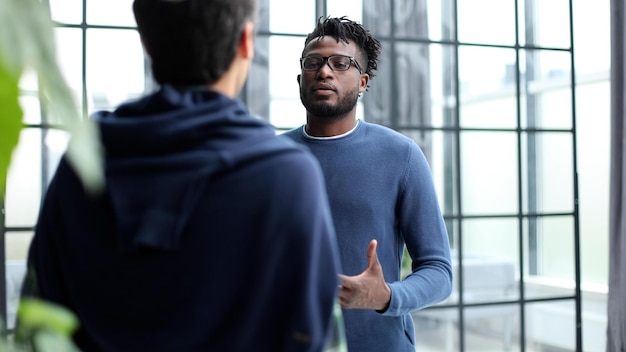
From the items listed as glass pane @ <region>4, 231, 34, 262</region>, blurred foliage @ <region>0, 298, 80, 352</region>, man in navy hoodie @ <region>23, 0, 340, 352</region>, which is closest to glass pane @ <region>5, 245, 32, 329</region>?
glass pane @ <region>4, 231, 34, 262</region>

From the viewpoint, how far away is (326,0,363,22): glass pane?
130 inches

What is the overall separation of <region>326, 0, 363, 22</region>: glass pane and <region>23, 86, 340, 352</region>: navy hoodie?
2.67 meters

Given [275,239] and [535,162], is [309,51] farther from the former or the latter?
[535,162]

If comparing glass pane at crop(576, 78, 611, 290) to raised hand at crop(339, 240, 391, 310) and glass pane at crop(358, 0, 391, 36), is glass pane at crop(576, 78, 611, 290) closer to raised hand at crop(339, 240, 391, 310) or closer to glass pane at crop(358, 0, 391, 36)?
glass pane at crop(358, 0, 391, 36)

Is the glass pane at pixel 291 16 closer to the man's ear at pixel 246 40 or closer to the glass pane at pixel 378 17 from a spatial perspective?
the glass pane at pixel 378 17

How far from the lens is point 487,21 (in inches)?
141

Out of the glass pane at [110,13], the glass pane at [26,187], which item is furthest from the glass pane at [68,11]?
the glass pane at [26,187]

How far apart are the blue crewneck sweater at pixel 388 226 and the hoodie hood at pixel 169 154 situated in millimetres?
898

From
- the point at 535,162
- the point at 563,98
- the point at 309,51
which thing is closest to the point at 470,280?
the point at 535,162

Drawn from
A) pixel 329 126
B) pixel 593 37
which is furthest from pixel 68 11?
pixel 593 37

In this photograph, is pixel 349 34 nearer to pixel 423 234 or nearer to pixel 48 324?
pixel 423 234

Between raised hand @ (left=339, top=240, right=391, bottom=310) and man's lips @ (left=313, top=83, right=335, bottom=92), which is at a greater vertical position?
man's lips @ (left=313, top=83, right=335, bottom=92)

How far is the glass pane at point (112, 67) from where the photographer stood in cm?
295

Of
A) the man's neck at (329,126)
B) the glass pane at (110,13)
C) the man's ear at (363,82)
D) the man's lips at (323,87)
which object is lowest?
the man's neck at (329,126)
